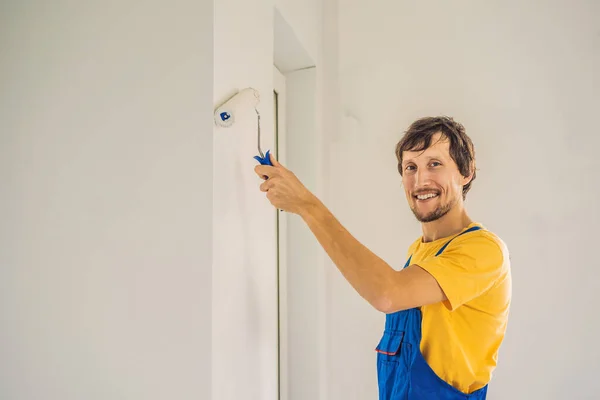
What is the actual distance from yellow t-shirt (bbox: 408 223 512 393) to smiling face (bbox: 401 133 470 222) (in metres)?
0.11

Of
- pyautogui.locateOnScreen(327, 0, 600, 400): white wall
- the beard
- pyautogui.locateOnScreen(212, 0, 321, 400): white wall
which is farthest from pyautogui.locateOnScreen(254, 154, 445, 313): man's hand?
pyautogui.locateOnScreen(327, 0, 600, 400): white wall

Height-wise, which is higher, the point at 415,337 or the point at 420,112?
the point at 420,112

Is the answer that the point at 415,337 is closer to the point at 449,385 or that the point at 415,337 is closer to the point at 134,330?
the point at 449,385

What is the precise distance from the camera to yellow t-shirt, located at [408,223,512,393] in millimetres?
819

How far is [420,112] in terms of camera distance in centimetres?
162

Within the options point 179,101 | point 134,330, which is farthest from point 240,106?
point 134,330

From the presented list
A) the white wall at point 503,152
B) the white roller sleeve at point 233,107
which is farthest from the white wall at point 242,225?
the white wall at point 503,152

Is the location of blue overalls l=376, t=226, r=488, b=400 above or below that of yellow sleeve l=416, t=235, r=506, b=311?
below

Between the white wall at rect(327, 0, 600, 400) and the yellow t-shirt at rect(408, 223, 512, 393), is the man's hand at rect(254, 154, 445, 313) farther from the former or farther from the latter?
the white wall at rect(327, 0, 600, 400)

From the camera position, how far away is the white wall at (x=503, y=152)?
4.81ft

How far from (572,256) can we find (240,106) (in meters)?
1.25

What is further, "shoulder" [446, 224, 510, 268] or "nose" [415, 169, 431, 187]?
"nose" [415, 169, 431, 187]

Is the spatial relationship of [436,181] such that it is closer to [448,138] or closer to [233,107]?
[448,138]

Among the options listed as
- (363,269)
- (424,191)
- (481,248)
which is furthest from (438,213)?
(363,269)
